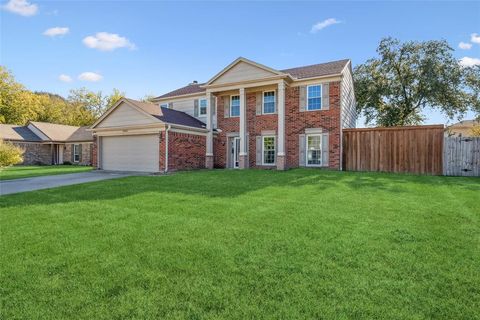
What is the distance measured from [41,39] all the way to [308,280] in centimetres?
1557

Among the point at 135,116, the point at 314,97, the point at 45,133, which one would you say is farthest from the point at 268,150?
the point at 45,133

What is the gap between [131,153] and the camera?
16469 mm

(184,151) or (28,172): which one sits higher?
(184,151)

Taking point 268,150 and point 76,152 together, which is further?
point 76,152

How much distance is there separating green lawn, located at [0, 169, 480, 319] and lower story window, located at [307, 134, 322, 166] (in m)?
8.56

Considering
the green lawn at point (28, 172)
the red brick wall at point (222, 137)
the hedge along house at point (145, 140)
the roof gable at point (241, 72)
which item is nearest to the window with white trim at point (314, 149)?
the roof gable at point (241, 72)

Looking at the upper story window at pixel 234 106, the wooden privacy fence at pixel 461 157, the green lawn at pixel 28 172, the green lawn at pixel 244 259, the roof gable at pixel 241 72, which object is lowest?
the green lawn at pixel 244 259

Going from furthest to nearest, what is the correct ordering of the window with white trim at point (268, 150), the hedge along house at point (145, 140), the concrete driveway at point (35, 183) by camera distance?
the window with white trim at point (268, 150) < the hedge along house at point (145, 140) < the concrete driveway at point (35, 183)

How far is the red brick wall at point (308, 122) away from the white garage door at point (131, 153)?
7.48 meters

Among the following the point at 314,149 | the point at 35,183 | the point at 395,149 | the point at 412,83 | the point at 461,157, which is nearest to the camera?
the point at 35,183

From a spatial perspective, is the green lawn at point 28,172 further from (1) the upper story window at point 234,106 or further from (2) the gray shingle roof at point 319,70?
(1) the upper story window at point 234,106

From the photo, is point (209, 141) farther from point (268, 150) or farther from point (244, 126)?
point (268, 150)

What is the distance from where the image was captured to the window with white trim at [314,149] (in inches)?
620

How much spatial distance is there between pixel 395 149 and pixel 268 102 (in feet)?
24.2
